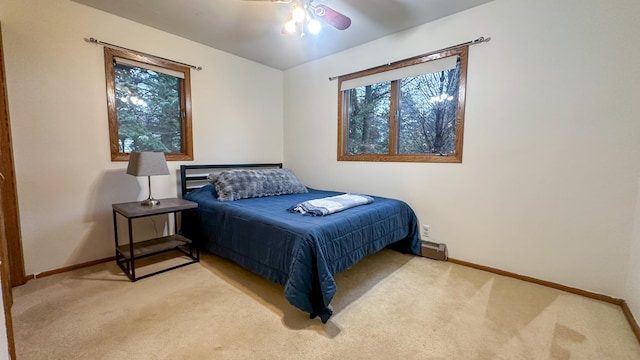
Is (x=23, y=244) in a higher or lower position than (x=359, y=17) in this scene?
lower

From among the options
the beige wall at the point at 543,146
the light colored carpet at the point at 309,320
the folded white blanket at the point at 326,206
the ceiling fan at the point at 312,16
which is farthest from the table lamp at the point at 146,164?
the beige wall at the point at 543,146

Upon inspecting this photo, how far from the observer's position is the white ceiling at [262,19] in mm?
2422

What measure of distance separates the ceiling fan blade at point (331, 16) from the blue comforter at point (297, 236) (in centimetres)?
158

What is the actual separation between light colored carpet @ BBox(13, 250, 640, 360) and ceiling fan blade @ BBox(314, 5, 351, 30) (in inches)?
86.9

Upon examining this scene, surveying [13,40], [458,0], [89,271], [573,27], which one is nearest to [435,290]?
[573,27]

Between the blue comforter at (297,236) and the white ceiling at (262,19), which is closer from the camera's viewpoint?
the blue comforter at (297,236)

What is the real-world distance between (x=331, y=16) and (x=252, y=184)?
6.24 ft

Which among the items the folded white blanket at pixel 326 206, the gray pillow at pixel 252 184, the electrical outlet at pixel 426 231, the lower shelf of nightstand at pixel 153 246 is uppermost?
the gray pillow at pixel 252 184

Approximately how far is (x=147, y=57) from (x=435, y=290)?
371cm

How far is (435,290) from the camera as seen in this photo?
2.16 m

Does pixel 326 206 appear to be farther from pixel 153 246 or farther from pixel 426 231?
pixel 153 246

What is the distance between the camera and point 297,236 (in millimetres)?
1795

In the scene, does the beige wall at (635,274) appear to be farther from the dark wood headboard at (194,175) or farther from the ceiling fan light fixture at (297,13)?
the dark wood headboard at (194,175)

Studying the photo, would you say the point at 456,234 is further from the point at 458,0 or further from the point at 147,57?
the point at 147,57
